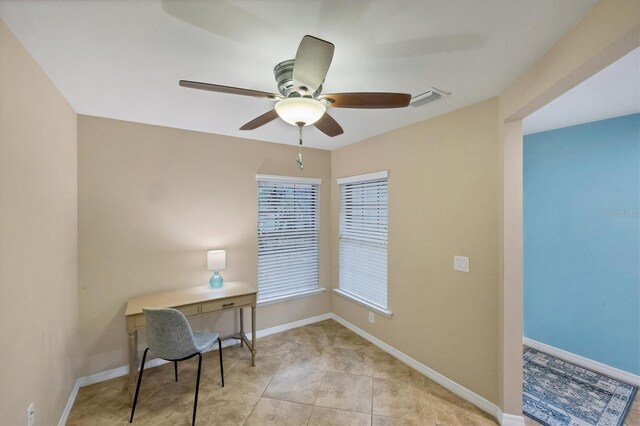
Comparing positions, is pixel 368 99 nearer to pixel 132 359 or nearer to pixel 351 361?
pixel 351 361

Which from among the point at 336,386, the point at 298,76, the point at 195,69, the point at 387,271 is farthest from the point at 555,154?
the point at 195,69

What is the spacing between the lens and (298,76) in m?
1.23

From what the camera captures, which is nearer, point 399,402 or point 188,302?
point 399,402

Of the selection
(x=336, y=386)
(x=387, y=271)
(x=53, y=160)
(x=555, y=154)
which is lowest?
(x=336, y=386)

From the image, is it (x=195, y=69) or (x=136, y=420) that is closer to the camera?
A: (x=195, y=69)

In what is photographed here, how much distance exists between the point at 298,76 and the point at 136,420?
8.76 feet

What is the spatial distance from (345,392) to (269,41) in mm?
2683

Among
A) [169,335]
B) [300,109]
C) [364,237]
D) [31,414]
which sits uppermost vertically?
[300,109]

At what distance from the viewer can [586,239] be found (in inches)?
105

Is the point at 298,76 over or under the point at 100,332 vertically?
over

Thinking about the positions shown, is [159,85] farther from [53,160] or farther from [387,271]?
[387,271]

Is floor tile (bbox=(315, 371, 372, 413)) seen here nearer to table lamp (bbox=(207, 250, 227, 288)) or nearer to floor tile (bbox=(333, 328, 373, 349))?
floor tile (bbox=(333, 328, 373, 349))

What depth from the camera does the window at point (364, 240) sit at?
10.2 ft

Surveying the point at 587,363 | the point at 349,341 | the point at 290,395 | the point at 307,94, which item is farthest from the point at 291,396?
the point at 587,363
